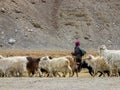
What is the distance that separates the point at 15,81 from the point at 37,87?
320 cm

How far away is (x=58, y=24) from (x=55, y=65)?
36490 millimetres

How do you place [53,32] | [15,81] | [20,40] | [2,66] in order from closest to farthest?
[15,81]
[2,66]
[20,40]
[53,32]

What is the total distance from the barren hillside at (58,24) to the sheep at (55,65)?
2778 cm

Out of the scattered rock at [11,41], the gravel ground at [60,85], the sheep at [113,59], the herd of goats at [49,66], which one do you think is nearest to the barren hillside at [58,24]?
the scattered rock at [11,41]

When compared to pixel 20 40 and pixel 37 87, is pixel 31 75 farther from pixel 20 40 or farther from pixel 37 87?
pixel 20 40

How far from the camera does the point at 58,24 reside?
64.6 m

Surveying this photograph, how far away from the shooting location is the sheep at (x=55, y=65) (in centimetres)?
2803

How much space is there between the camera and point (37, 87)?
2062 centimetres

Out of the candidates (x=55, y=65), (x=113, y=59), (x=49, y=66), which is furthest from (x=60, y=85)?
(x=49, y=66)

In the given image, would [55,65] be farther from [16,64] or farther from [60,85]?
[60,85]

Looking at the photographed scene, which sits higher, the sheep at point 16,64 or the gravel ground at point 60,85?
the sheep at point 16,64

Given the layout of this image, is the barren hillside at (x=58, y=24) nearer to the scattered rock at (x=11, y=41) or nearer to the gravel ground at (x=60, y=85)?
the scattered rock at (x=11, y=41)

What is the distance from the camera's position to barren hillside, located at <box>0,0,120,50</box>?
58594mm

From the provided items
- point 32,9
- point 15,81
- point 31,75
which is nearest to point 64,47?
point 32,9
